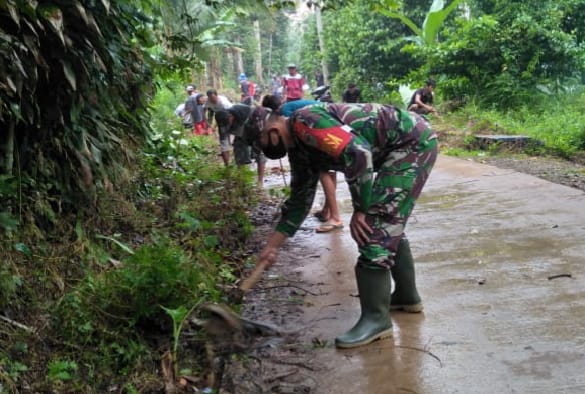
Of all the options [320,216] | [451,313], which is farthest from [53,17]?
[320,216]

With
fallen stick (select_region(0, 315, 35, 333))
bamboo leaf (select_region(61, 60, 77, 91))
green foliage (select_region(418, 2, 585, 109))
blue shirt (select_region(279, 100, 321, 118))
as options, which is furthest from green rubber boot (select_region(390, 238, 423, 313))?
green foliage (select_region(418, 2, 585, 109))

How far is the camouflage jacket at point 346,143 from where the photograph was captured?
293cm

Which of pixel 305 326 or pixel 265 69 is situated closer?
pixel 305 326

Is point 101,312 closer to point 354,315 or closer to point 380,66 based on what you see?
point 354,315

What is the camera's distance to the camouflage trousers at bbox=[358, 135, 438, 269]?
124 inches

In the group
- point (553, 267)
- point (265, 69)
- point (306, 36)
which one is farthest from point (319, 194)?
point (265, 69)

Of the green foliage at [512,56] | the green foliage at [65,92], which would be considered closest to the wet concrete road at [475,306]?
the green foliage at [65,92]

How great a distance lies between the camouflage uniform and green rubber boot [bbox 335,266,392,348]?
80 mm

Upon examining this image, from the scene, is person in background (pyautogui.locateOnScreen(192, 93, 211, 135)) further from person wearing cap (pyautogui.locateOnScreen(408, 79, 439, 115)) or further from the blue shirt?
the blue shirt

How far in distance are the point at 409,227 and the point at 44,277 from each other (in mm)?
3380

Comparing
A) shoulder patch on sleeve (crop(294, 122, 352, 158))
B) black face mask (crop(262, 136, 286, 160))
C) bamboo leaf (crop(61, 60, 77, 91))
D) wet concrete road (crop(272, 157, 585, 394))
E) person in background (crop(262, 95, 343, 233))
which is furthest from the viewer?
person in background (crop(262, 95, 343, 233))

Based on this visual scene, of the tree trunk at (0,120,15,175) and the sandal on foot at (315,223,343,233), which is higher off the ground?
the tree trunk at (0,120,15,175)

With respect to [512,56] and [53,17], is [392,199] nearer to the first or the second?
[53,17]

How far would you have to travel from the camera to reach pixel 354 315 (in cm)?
374
